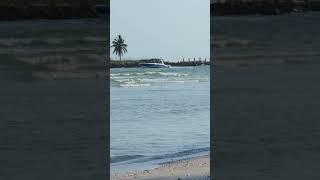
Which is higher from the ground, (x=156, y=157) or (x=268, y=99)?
(x=268, y=99)

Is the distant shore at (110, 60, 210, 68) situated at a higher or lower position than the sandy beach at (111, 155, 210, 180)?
higher

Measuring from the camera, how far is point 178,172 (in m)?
7.98

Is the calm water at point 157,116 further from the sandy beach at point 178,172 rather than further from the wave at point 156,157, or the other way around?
the sandy beach at point 178,172

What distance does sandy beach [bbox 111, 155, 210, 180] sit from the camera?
7746 mm

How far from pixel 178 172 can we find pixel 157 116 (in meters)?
2.99

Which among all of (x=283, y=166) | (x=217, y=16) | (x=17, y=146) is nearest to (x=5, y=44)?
(x=17, y=146)

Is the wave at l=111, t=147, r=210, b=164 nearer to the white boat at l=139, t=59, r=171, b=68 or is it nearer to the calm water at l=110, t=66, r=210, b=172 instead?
the calm water at l=110, t=66, r=210, b=172

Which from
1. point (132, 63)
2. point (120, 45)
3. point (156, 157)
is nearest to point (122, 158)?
point (156, 157)

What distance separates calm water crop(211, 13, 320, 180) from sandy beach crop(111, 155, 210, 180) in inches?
83.2

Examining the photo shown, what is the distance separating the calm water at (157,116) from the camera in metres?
9.25

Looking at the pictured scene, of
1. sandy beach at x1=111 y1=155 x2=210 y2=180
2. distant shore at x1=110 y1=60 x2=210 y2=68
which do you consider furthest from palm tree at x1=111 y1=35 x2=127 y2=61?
sandy beach at x1=111 y1=155 x2=210 y2=180

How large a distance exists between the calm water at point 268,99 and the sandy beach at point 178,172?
2113mm

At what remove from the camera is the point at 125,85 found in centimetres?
1059

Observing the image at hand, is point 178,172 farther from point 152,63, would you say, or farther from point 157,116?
point 157,116
